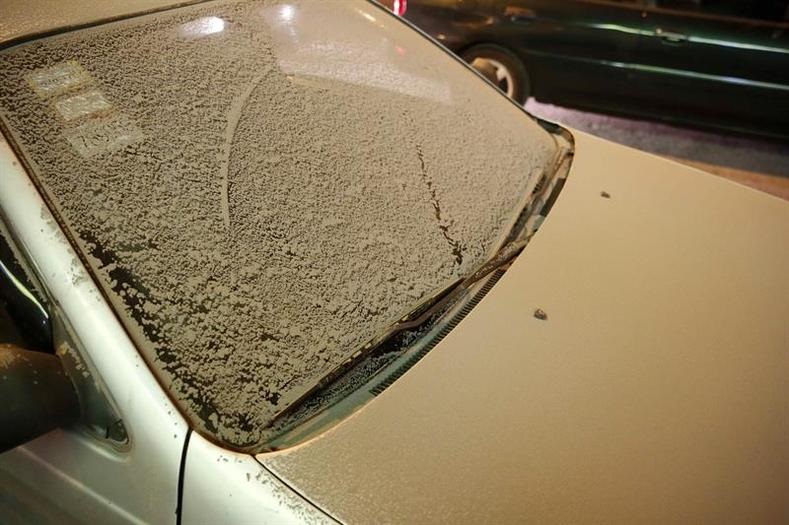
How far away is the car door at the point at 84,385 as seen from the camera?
1040 mm

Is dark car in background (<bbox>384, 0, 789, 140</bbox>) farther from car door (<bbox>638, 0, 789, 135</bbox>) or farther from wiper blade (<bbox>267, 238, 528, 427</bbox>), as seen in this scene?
wiper blade (<bbox>267, 238, 528, 427</bbox>)

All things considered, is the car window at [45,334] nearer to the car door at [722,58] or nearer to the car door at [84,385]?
the car door at [84,385]

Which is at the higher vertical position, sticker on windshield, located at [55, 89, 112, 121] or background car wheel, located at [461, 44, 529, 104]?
sticker on windshield, located at [55, 89, 112, 121]

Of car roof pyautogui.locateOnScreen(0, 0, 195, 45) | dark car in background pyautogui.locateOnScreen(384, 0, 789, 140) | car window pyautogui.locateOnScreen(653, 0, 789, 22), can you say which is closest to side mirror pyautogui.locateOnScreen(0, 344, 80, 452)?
car roof pyautogui.locateOnScreen(0, 0, 195, 45)

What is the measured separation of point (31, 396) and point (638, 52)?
13.0ft

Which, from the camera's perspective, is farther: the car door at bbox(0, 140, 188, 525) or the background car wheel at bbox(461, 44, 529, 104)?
the background car wheel at bbox(461, 44, 529, 104)

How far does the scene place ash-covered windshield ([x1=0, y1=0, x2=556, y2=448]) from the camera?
3.64ft

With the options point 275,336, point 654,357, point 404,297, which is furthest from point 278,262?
point 654,357

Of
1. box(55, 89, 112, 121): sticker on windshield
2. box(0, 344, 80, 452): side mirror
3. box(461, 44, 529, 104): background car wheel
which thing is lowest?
box(0, 344, 80, 452): side mirror

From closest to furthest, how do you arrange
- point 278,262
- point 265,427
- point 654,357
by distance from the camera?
point 265,427, point 278,262, point 654,357

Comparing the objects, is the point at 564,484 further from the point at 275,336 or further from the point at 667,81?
the point at 667,81

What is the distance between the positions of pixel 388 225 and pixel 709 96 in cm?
344

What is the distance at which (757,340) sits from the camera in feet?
4.71

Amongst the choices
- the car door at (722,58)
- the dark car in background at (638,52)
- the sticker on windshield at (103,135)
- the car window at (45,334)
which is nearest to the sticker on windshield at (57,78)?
the sticker on windshield at (103,135)
